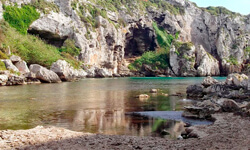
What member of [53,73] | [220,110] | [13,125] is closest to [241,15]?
[53,73]

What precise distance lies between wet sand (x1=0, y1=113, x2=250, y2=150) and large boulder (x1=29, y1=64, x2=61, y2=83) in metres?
50.9

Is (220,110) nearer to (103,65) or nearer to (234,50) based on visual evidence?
(103,65)

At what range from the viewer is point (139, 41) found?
149m

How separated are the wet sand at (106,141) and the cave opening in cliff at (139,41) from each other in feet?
446

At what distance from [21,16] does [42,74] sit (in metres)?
36.1

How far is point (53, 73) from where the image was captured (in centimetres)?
6400

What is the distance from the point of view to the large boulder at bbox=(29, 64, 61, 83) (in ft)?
197

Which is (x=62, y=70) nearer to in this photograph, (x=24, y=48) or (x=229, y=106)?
(x=24, y=48)

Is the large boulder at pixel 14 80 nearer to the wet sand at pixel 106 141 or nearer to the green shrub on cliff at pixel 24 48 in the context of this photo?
the green shrub on cliff at pixel 24 48

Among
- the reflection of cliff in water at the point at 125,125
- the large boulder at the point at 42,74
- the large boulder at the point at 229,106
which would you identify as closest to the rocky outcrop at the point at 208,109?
the large boulder at the point at 229,106

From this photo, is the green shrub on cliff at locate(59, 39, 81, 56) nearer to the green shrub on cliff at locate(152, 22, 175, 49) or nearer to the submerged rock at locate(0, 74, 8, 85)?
the submerged rock at locate(0, 74, 8, 85)

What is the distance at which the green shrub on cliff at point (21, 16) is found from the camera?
81.4 m

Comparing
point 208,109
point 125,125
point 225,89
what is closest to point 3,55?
point 225,89

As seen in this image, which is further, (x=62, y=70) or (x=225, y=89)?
(x=62, y=70)
